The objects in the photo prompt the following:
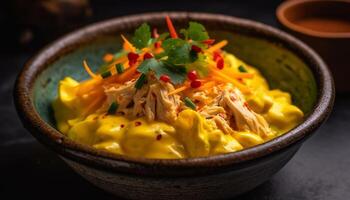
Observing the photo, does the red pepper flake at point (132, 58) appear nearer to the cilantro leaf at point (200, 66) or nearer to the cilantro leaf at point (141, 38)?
the cilantro leaf at point (141, 38)

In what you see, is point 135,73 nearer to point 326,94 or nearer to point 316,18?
point 326,94

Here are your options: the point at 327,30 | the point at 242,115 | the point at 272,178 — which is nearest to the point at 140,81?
the point at 242,115

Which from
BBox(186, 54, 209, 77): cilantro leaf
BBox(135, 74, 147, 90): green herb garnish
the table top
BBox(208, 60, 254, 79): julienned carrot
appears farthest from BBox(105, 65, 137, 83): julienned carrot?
the table top

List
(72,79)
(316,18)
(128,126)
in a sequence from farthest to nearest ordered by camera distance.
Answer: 1. (316,18)
2. (72,79)
3. (128,126)

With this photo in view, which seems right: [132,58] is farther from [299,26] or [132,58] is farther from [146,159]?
[299,26]

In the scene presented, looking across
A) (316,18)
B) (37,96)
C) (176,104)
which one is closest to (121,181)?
(176,104)

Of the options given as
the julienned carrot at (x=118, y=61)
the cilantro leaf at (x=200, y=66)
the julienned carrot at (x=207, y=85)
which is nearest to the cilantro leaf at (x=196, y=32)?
the cilantro leaf at (x=200, y=66)
